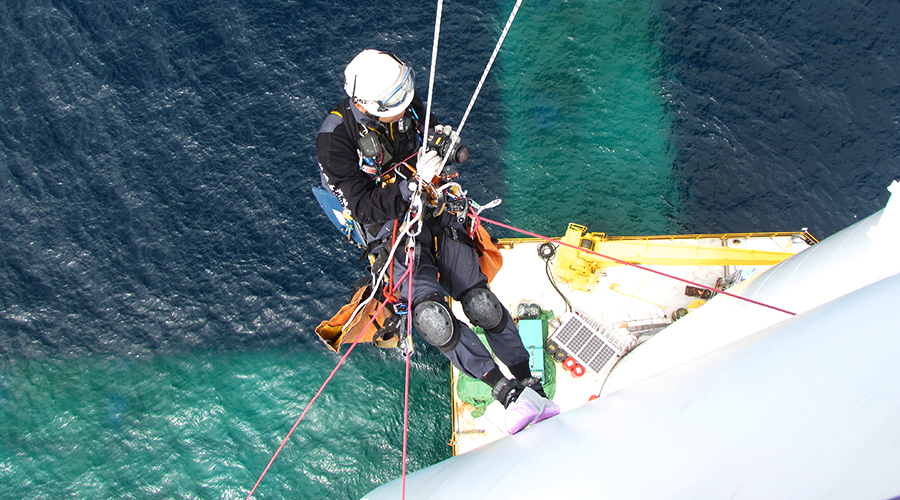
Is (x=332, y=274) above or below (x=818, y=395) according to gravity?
below

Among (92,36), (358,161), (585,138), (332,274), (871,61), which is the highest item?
(871,61)

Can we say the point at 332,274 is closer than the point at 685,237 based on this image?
No

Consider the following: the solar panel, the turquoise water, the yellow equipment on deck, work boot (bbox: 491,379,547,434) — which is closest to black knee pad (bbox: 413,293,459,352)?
work boot (bbox: 491,379,547,434)

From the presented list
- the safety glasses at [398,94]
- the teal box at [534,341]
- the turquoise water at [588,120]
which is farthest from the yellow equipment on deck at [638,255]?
the safety glasses at [398,94]

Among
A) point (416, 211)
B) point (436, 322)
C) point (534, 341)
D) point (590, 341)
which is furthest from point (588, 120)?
point (436, 322)

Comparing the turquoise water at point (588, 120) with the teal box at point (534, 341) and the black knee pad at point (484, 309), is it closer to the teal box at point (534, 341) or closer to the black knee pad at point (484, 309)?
the teal box at point (534, 341)

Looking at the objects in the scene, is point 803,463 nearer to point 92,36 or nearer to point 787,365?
point 787,365

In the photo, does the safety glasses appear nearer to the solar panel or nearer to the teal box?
the teal box

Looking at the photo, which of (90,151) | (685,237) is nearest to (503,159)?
(685,237)
